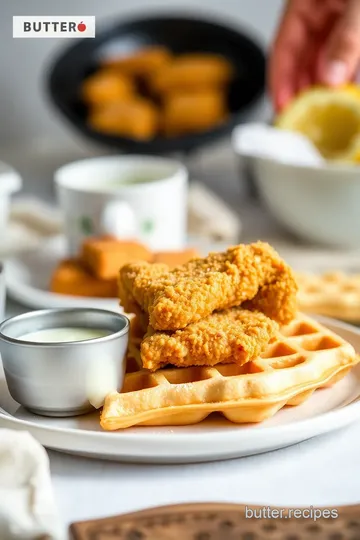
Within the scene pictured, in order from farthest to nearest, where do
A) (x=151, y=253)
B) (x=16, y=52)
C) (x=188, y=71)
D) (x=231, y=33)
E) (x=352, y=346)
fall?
(x=16, y=52)
(x=231, y=33)
(x=188, y=71)
(x=151, y=253)
(x=352, y=346)

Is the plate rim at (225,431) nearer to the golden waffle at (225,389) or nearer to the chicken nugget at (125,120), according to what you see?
the golden waffle at (225,389)

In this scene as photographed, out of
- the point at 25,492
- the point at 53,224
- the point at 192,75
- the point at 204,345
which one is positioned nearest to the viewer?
the point at 25,492

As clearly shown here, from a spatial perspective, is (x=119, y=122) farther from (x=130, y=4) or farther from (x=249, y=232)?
(x=130, y=4)

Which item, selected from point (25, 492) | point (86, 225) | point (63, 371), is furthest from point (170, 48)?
point (25, 492)

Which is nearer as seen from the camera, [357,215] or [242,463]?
[242,463]

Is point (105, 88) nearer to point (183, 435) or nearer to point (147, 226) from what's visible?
point (147, 226)

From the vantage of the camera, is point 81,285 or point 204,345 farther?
point 81,285

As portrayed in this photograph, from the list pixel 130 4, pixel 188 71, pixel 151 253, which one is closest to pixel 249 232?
pixel 151 253

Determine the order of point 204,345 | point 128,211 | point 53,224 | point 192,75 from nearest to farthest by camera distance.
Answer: point 204,345, point 128,211, point 53,224, point 192,75
